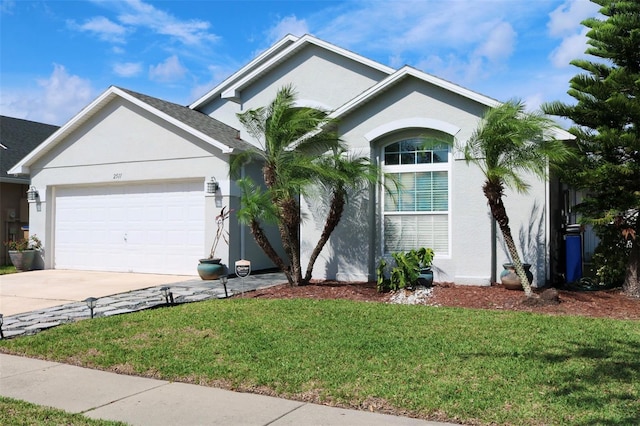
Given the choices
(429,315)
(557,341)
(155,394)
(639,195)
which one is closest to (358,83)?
(639,195)

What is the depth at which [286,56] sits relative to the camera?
17.4 meters

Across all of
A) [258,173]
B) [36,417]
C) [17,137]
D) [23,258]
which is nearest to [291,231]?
[258,173]

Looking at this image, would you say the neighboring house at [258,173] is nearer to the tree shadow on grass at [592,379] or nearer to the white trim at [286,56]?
the white trim at [286,56]

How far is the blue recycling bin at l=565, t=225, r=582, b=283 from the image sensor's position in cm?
1216

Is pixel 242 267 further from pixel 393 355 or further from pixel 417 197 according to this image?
pixel 393 355

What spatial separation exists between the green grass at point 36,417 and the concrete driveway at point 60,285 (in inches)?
217

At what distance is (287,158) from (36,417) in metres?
7.55

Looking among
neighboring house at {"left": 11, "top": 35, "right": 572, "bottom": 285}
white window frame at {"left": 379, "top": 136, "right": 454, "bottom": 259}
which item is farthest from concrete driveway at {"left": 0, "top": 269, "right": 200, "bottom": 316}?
white window frame at {"left": 379, "top": 136, "right": 454, "bottom": 259}

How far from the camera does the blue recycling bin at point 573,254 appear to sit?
12.2 meters

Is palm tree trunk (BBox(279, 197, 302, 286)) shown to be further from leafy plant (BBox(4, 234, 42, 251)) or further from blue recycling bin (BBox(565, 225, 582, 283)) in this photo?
leafy plant (BBox(4, 234, 42, 251))

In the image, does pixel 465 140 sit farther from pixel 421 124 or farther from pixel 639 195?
pixel 639 195

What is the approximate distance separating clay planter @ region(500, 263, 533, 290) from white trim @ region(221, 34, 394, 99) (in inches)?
296

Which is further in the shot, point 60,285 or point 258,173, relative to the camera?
point 258,173

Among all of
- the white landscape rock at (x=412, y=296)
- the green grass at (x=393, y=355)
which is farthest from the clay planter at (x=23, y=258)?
the white landscape rock at (x=412, y=296)
